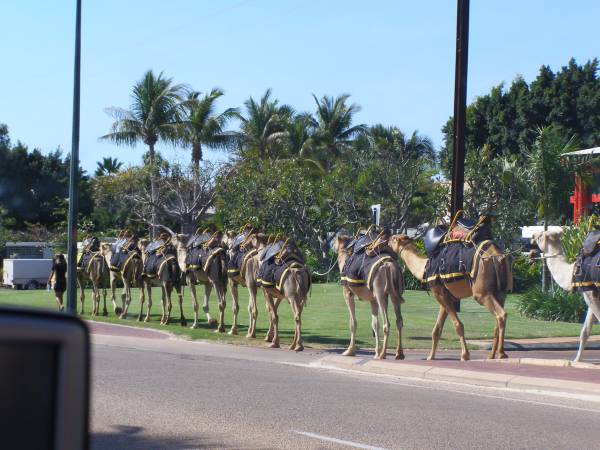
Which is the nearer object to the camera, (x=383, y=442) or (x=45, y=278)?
(x=383, y=442)

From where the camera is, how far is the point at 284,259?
63.9 feet

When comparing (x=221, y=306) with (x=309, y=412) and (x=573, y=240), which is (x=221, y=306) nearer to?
(x=573, y=240)

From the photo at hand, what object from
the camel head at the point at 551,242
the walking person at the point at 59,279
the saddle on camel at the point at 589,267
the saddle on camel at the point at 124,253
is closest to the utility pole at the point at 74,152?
the saddle on camel at the point at 124,253

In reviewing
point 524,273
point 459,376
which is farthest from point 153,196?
point 459,376

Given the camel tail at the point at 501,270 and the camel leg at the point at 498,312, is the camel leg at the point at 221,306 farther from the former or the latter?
the camel tail at the point at 501,270

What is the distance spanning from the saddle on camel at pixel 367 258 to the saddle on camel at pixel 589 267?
11.6 ft

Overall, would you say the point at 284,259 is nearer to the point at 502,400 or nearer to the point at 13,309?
the point at 502,400

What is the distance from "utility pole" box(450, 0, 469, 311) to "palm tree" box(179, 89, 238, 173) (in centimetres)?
3388

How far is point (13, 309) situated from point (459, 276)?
14.5 meters

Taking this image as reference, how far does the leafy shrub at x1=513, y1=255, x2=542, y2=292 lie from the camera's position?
37.8m

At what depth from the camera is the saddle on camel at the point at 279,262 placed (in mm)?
19359

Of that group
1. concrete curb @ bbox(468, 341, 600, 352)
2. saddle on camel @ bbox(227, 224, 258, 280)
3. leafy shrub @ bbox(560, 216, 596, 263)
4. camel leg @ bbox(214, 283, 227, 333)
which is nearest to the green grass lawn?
camel leg @ bbox(214, 283, 227, 333)

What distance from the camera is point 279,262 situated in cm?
1953

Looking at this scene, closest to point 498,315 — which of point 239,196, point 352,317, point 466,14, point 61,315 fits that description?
point 352,317
